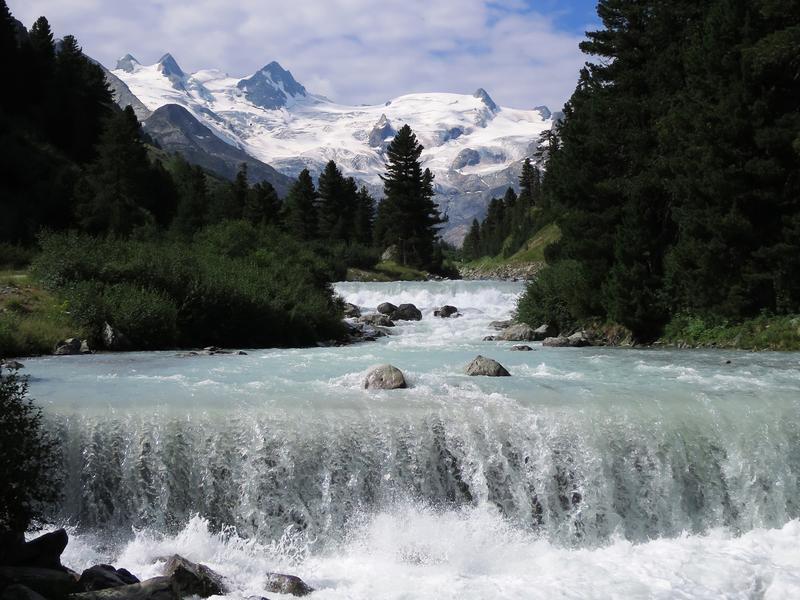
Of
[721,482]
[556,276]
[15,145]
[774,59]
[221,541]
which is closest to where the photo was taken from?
[221,541]

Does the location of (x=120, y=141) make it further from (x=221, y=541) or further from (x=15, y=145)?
(x=221, y=541)

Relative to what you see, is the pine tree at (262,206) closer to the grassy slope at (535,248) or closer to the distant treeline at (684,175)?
the grassy slope at (535,248)

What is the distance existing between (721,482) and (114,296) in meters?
19.2

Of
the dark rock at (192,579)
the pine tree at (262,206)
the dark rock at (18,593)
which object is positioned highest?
the pine tree at (262,206)

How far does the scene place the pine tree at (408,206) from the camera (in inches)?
3167

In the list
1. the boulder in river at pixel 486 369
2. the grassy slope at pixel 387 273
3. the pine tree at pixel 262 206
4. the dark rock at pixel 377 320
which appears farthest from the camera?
the pine tree at pixel 262 206

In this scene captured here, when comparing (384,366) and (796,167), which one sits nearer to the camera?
(384,366)

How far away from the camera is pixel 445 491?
1123 cm

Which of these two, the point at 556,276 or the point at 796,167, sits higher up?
the point at 796,167

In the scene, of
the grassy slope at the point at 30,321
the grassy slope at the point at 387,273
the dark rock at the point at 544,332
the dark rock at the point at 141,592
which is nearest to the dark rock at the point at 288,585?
the dark rock at the point at 141,592

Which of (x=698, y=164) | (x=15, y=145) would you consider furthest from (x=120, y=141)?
(x=698, y=164)

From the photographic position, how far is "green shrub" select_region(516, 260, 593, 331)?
94.8 ft

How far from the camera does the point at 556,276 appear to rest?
1220 inches

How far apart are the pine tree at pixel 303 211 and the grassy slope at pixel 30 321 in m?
63.7
